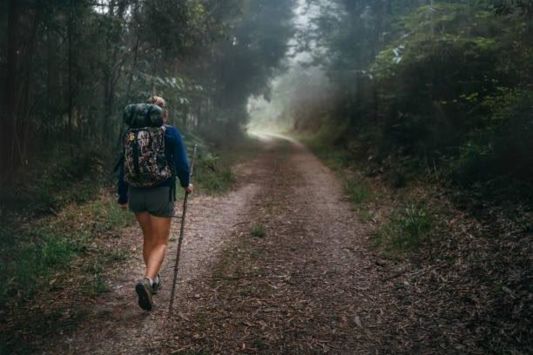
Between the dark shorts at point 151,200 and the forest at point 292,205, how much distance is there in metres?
1.12

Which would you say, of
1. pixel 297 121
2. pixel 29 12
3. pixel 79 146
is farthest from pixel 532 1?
pixel 297 121

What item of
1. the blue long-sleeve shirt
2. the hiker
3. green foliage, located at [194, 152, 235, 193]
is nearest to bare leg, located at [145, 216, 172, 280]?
the hiker

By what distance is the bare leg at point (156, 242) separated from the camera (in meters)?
4.70

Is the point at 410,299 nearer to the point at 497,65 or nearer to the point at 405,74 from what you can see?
the point at 497,65

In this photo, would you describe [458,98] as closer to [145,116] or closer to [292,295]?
[292,295]

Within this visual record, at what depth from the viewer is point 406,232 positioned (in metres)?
7.05

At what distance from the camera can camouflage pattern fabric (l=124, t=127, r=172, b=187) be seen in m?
4.48

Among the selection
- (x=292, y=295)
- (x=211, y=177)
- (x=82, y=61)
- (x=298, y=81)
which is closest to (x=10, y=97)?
(x=82, y=61)

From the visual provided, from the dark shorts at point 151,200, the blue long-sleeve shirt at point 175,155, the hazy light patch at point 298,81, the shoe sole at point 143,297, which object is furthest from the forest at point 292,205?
the hazy light patch at point 298,81

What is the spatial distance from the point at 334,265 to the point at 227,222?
3.01 m

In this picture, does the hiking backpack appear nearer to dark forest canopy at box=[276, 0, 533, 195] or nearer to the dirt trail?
the dirt trail

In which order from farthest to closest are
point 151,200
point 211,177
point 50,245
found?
point 211,177, point 50,245, point 151,200

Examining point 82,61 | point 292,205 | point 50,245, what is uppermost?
point 82,61

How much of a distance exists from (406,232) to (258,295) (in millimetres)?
3103
